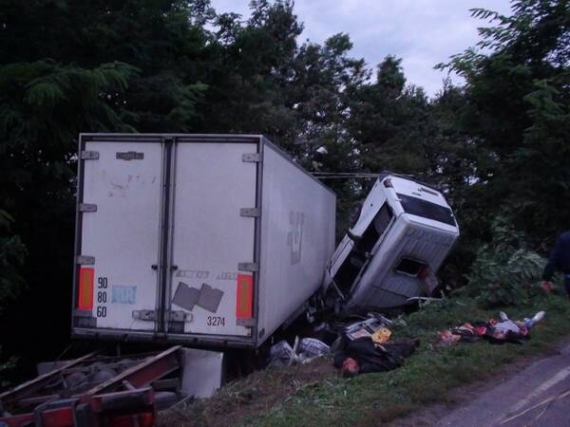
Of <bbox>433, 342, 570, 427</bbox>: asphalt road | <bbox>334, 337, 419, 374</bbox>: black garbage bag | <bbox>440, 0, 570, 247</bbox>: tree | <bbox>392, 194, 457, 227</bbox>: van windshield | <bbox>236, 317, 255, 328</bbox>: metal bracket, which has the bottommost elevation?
<bbox>433, 342, 570, 427</bbox>: asphalt road

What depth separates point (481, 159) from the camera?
1992 cm

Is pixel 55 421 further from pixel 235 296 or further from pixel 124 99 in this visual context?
pixel 124 99

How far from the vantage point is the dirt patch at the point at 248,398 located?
6.98 m

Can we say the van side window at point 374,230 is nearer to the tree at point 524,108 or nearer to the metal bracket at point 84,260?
the tree at point 524,108

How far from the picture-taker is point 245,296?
8938 mm

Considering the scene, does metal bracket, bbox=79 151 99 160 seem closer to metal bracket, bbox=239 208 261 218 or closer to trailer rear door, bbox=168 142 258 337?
trailer rear door, bbox=168 142 258 337

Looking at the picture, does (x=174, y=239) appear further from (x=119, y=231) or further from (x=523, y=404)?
(x=523, y=404)

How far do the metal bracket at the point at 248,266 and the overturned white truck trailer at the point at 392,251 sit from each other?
5.99 m

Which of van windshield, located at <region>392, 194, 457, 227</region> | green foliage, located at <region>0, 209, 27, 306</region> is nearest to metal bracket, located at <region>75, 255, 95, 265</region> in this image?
green foliage, located at <region>0, 209, 27, 306</region>

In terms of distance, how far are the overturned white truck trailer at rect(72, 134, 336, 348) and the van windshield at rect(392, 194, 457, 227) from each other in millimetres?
6336

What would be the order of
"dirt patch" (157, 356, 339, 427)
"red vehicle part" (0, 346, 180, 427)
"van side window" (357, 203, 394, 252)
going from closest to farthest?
"red vehicle part" (0, 346, 180, 427) < "dirt patch" (157, 356, 339, 427) < "van side window" (357, 203, 394, 252)

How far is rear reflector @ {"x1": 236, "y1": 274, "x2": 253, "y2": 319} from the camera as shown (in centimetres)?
891

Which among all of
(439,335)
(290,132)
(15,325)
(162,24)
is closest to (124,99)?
(162,24)

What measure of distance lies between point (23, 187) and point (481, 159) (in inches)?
478
